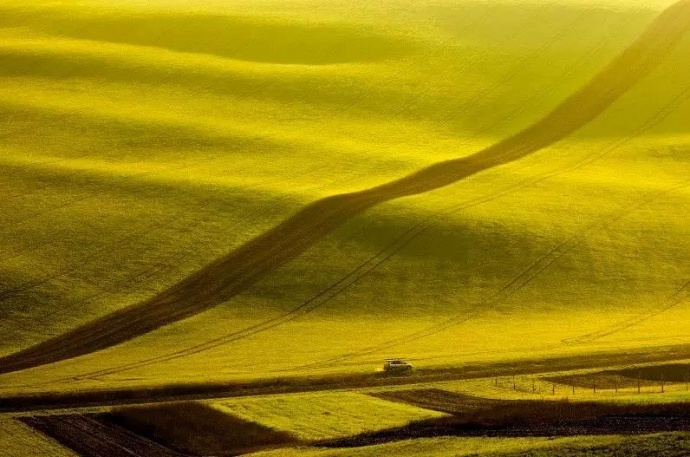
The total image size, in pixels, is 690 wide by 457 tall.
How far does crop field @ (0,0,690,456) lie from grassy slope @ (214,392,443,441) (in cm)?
13

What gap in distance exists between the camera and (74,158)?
61.0 metres

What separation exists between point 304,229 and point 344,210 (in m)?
2.62

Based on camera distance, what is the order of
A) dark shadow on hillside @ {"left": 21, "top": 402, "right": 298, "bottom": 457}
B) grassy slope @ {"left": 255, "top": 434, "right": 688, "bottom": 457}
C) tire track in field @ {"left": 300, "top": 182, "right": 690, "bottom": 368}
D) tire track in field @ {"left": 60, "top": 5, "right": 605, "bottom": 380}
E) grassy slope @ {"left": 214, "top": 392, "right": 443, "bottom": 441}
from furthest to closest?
1. tire track in field @ {"left": 300, "top": 182, "right": 690, "bottom": 368}
2. tire track in field @ {"left": 60, "top": 5, "right": 605, "bottom": 380}
3. grassy slope @ {"left": 214, "top": 392, "right": 443, "bottom": 441}
4. dark shadow on hillside @ {"left": 21, "top": 402, "right": 298, "bottom": 457}
5. grassy slope @ {"left": 255, "top": 434, "right": 688, "bottom": 457}

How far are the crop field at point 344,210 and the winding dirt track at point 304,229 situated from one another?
0.49ft

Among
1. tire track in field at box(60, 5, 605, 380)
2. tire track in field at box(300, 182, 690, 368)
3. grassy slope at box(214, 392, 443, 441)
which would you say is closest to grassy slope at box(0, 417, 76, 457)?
grassy slope at box(214, 392, 443, 441)

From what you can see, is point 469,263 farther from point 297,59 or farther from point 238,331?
point 297,59

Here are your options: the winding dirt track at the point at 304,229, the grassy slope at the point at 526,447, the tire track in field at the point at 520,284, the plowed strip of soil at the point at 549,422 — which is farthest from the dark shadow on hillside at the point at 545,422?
the winding dirt track at the point at 304,229

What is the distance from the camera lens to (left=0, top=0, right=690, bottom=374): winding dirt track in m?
45.3

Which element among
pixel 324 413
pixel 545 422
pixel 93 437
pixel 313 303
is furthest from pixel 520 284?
pixel 93 437

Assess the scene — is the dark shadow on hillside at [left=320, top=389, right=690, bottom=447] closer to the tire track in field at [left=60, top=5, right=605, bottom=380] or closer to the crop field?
the crop field

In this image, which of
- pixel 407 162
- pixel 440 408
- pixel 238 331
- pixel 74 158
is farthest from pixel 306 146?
pixel 440 408

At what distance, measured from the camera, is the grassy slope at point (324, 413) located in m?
34.0

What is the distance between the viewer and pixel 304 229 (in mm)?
53875

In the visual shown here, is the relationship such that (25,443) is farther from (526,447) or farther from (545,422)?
(545,422)
